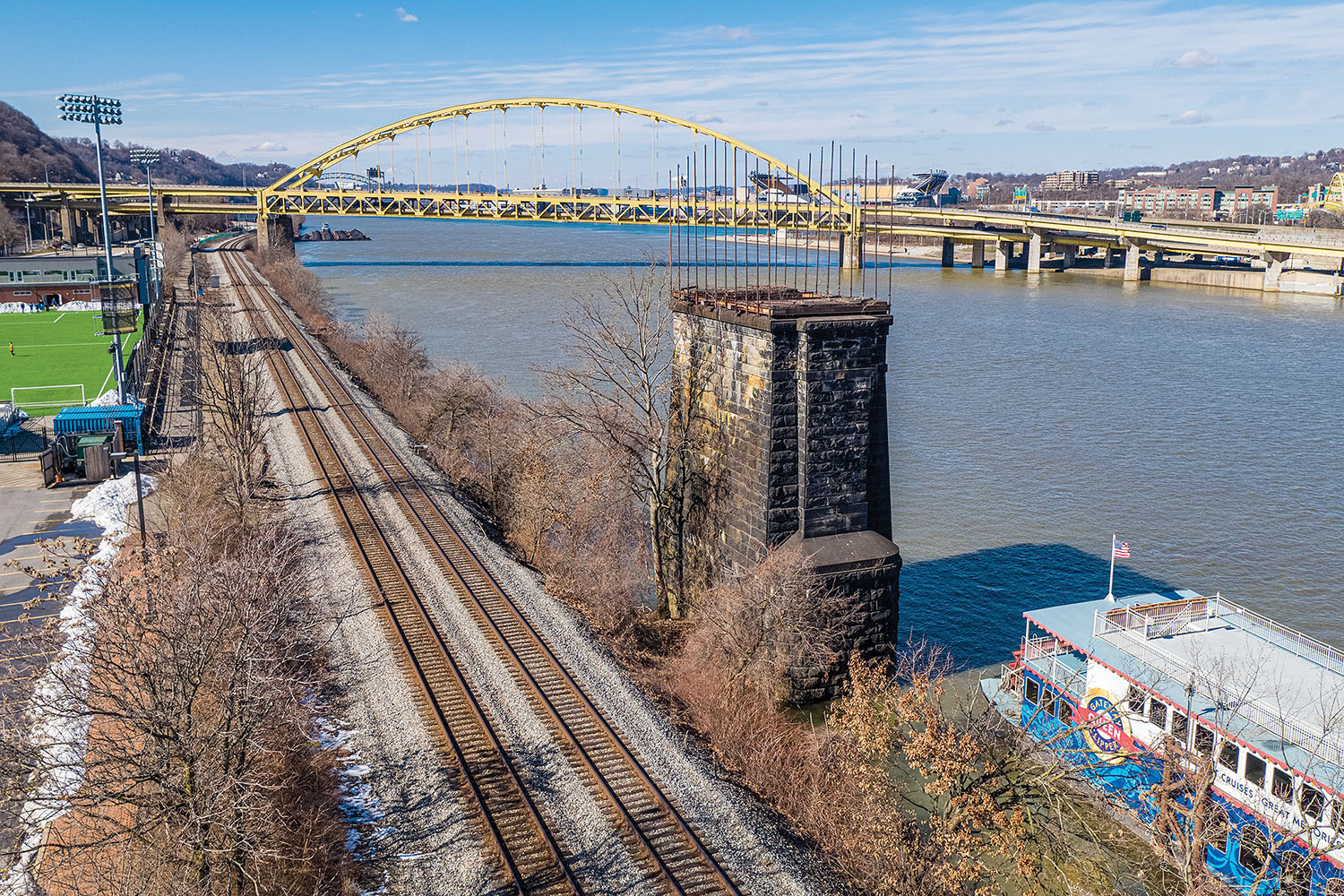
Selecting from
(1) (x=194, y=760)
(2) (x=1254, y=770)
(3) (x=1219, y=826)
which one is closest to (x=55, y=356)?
(1) (x=194, y=760)

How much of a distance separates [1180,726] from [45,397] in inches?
1952

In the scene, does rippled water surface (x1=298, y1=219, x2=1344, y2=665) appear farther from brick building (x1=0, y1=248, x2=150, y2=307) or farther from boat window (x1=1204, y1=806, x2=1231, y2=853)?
brick building (x1=0, y1=248, x2=150, y2=307)

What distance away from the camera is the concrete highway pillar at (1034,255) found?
4540 inches

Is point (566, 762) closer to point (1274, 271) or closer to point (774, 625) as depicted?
point (774, 625)

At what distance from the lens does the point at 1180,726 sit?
16500 millimetres

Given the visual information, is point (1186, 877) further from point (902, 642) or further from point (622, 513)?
point (622, 513)

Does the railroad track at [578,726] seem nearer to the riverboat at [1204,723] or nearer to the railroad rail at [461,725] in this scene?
the railroad rail at [461,725]

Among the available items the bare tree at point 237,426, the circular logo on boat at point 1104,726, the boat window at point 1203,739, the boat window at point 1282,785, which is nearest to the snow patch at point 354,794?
the bare tree at point 237,426

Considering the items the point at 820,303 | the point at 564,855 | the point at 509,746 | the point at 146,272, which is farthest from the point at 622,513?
the point at 146,272

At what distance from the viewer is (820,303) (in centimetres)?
2073

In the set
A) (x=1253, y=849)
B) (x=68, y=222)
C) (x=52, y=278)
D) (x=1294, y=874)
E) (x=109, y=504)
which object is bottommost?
(x=1253, y=849)

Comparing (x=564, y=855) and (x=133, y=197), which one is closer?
(x=564, y=855)

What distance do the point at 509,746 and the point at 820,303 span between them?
1106cm

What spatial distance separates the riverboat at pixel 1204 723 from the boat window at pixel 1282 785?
0.08 ft
